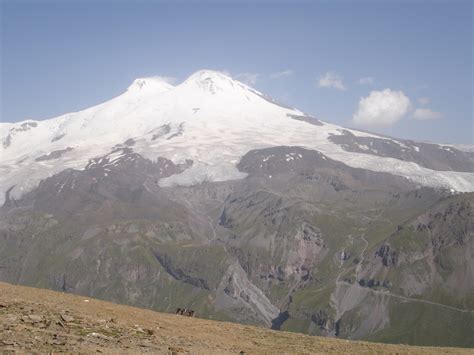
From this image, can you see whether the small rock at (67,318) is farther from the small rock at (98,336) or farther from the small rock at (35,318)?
the small rock at (98,336)

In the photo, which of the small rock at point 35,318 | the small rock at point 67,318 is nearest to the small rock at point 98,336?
the small rock at point 67,318

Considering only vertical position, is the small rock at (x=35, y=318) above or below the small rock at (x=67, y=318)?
above

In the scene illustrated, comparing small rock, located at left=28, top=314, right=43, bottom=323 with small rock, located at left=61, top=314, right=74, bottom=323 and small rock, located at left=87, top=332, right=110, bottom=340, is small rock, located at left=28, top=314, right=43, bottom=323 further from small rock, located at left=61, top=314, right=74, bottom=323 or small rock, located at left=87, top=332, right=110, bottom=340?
small rock, located at left=87, top=332, right=110, bottom=340

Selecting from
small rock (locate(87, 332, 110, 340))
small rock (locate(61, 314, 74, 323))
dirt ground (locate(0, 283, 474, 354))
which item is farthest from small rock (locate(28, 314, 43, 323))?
small rock (locate(87, 332, 110, 340))

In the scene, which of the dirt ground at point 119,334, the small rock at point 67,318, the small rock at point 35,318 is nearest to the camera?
the dirt ground at point 119,334

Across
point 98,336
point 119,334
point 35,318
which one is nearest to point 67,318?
point 35,318

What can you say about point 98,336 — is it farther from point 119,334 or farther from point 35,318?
point 35,318

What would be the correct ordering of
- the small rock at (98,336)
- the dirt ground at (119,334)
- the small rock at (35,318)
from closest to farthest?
the dirt ground at (119,334), the small rock at (98,336), the small rock at (35,318)

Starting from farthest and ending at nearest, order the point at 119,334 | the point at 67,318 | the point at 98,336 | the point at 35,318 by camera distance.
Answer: the point at 67,318 < the point at 119,334 < the point at 35,318 < the point at 98,336

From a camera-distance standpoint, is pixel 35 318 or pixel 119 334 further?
pixel 119 334

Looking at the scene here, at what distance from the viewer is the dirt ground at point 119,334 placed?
3023 centimetres

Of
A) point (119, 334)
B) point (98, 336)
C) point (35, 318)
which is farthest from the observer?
point (119, 334)

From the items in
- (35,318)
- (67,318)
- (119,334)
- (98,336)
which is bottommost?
(119,334)

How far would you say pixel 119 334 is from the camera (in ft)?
118
